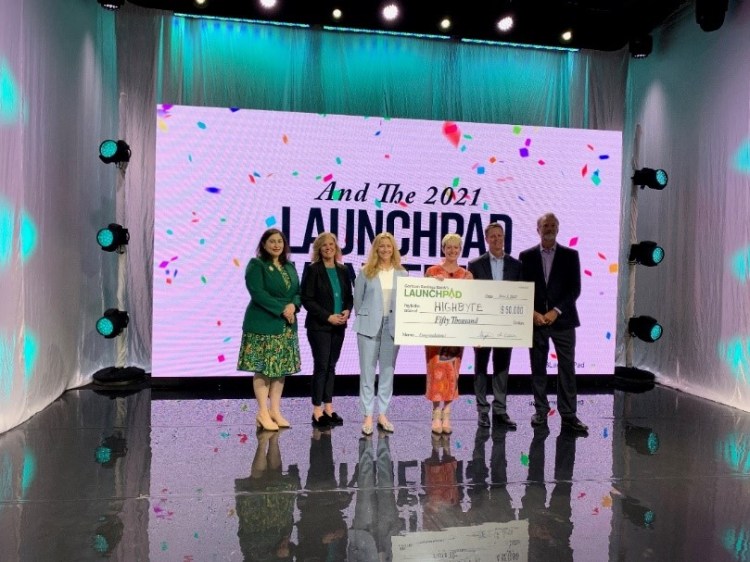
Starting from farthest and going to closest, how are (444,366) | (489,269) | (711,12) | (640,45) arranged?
(640,45), (711,12), (489,269), (444,366)

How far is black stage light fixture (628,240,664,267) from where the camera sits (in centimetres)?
693

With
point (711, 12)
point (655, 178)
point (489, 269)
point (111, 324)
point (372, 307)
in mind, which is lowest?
point (111, 324)

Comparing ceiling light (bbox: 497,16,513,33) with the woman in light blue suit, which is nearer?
the woman in light blue suit

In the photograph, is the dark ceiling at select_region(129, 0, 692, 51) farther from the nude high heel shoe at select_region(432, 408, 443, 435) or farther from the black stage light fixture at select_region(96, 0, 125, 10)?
the nude high heel shoe at select_region(432, 408, 443, 435)

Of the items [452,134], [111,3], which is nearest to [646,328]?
[452,134]

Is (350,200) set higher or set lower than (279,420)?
higher

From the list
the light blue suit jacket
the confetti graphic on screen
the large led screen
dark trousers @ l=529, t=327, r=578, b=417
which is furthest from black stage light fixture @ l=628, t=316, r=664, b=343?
the light blue suit jacket

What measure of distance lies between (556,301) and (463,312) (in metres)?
0.74

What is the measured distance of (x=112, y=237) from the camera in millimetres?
6297

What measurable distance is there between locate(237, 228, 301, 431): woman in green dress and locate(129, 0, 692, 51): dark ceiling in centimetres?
332

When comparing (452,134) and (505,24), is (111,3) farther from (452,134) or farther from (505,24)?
(505,24)

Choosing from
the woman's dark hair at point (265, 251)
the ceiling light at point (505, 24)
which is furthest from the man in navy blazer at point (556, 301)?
the ceiling light at point (505, 24)

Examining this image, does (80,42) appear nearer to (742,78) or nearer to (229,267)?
(229,267)

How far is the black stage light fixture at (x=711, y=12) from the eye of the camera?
618 cm
